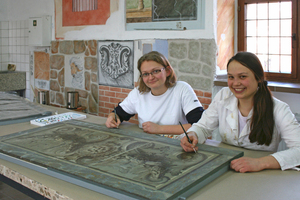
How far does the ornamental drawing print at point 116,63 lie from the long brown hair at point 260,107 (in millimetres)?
2423

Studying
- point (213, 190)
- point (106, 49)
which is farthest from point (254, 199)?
point (106, 49)

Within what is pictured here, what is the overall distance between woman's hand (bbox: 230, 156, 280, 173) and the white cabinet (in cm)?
414

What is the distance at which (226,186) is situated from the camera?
127cm

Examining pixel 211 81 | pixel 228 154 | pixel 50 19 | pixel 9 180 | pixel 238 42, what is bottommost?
pixel 9 180

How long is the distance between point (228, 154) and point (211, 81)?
6.04 feet

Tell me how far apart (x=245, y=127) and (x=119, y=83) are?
2.60 metres

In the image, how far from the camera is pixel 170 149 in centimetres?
160

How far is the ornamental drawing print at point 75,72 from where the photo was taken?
459cm

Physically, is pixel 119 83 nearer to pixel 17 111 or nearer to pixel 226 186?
pixel 17 111

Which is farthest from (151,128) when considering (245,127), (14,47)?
(14,47)

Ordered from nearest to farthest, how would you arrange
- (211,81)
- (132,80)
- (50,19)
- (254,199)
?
1. (254,199)
2. (211,81)
3. (132,80)
4. (50,19)

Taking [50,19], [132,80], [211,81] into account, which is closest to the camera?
[211,81]

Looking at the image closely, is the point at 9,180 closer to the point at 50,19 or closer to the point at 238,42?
the point at 238,42

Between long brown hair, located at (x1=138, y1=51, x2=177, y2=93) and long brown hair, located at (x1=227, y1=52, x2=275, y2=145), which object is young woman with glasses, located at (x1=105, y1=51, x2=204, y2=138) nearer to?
long brown hair, located at (x1=138, y1=51, x2=177, y2=93)
